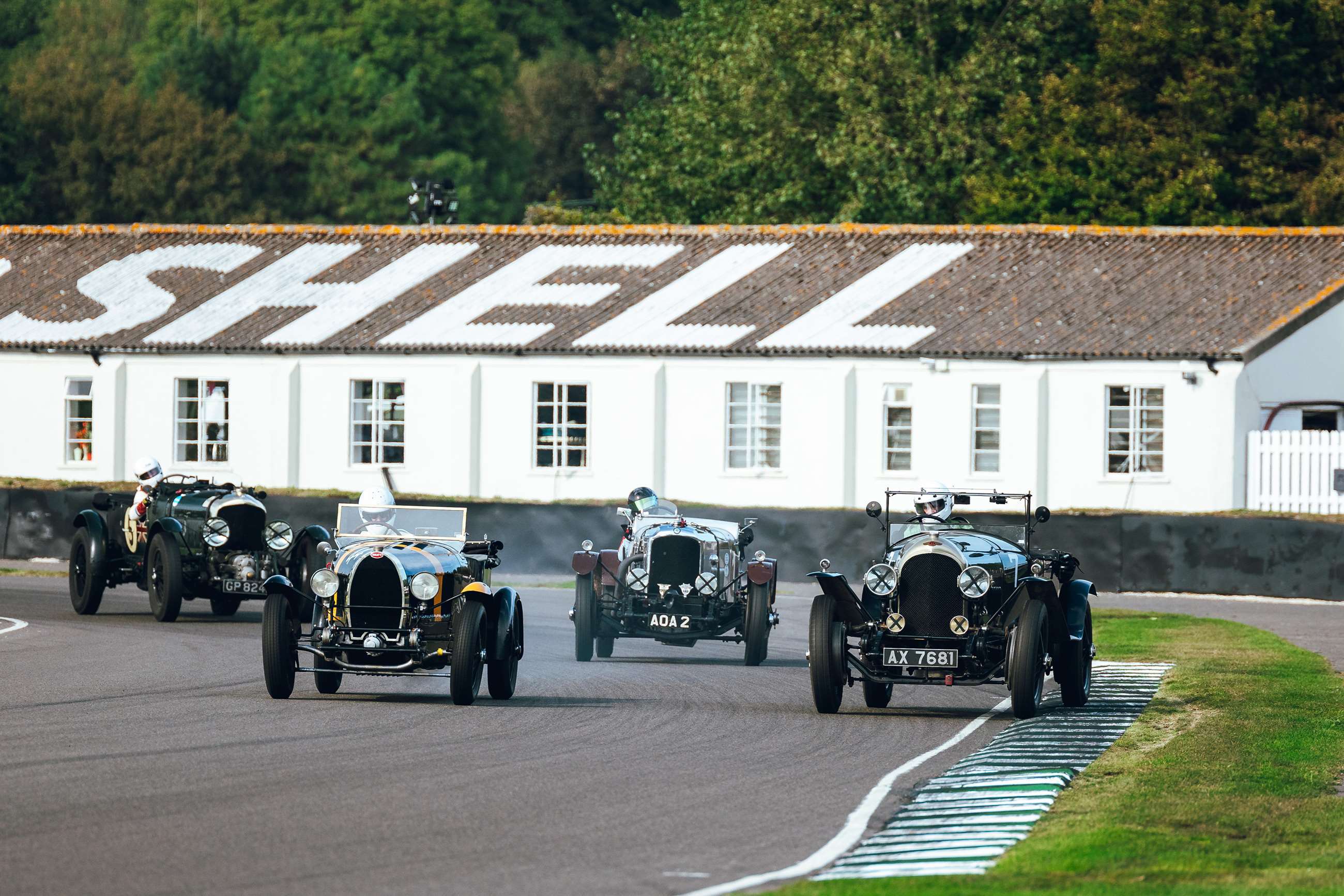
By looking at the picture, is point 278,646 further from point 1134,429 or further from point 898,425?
point 1134,429

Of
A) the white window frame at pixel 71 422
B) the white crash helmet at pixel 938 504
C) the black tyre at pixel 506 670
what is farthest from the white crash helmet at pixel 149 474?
the white window frame at pixel 71 422

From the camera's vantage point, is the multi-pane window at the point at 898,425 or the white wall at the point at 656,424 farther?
the multi-pane window at the point at 898,425

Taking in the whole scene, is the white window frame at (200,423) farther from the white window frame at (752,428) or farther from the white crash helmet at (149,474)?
the white crash helmet at (149,474)

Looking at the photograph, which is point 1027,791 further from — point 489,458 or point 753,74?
point 753,74

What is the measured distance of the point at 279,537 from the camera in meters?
24.5

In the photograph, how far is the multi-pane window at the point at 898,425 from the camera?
39125 mm

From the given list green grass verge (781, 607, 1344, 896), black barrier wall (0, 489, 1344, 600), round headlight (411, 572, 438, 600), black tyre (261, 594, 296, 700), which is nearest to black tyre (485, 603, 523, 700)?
round headlight (411, 572, 438, 600)

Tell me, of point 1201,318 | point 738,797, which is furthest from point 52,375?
point 738,797

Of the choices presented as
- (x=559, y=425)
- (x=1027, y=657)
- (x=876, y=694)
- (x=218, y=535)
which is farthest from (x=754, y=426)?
(x=1027, y=657)

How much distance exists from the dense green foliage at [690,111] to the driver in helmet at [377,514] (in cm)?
3950

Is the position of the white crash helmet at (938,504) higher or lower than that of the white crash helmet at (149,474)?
lower

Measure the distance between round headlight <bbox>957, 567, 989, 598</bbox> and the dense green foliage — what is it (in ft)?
130

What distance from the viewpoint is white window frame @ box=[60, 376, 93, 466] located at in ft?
144

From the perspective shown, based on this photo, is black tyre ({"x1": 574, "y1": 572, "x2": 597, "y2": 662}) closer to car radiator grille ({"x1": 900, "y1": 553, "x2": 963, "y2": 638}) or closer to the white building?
car radiator grille ({"x1": 900, "y1": 553, "x2": 963, "y2": 638})
